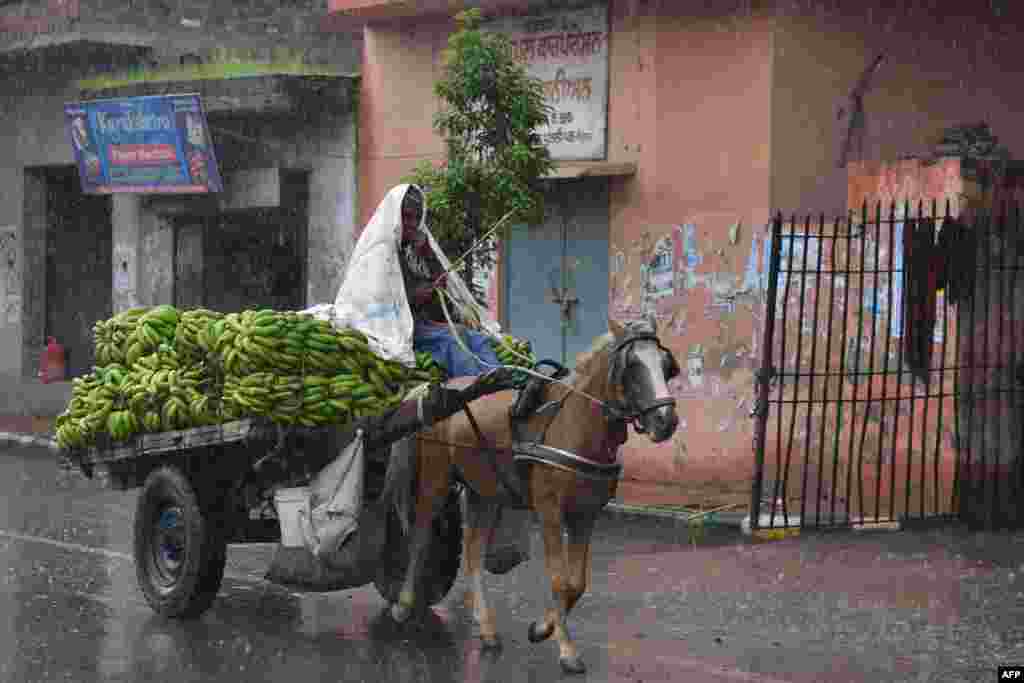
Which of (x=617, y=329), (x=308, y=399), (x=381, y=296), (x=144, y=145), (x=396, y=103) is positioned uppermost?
(x=396, y=103)

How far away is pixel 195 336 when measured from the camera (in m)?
8.88

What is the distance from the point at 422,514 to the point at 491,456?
0.69 metres

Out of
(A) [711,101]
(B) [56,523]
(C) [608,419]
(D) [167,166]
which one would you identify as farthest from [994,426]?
(D) [167,166]

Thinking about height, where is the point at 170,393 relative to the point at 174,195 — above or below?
below

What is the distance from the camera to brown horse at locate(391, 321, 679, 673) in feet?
24.2

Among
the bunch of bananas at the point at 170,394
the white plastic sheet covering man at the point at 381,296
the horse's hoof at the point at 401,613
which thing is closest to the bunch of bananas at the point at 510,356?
the white plastic sheet covering man at the point at 381,296

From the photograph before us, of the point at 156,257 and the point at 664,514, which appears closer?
the point at 664,514

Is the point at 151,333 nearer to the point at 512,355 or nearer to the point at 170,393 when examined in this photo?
the point at 170,393

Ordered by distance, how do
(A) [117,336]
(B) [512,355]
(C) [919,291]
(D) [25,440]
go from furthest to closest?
(D) [25,440]
(C) [919,291]
(A) [117,336]
(B) [512,355]

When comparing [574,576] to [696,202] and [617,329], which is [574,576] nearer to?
[617,329]

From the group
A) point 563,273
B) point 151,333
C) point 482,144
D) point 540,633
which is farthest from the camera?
point 563,273

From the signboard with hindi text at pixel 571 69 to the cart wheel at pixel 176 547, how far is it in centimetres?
801

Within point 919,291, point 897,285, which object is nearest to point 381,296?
point 919,291

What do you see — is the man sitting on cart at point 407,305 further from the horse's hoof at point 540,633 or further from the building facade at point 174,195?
the building facade at point 174,195
